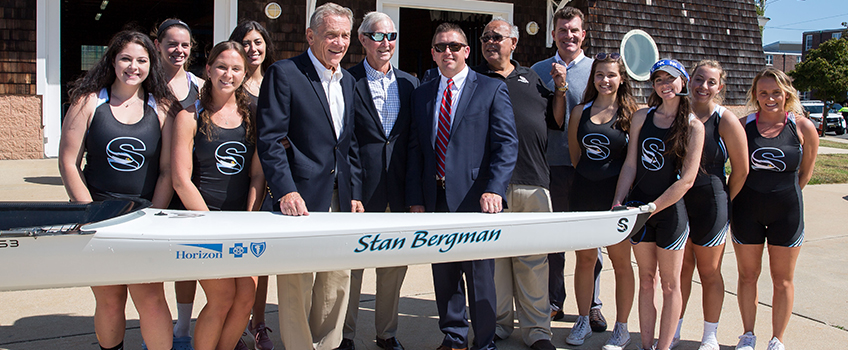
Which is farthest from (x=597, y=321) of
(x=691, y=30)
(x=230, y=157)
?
(x=691, y=30)

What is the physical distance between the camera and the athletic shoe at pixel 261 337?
10.9 ft

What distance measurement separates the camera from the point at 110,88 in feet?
9.02

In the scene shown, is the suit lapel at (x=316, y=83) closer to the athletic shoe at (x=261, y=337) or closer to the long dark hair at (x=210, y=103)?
the long dark hair at (x=210, y=103)

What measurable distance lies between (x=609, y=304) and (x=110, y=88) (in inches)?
126

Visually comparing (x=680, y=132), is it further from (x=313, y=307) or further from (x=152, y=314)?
(x=152, y=314)

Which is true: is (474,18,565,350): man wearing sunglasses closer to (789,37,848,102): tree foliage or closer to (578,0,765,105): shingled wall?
(578,0,765,105): shingled wall

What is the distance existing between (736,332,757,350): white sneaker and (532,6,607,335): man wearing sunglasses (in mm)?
716

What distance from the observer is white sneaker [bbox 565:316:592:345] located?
11.3 ft

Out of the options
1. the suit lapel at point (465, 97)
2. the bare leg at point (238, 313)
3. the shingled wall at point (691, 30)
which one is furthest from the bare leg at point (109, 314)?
the shingled wall at point (691, 30)

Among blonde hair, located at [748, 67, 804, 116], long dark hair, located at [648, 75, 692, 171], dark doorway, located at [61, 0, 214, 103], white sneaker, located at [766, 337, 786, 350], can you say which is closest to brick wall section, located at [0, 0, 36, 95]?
dark doorway, located at [61, 0, 214, 103]

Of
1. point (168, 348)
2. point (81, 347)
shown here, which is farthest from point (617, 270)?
point (81, 347)

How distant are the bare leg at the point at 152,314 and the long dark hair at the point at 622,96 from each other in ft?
7.92

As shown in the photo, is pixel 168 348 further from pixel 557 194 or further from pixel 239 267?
pixel 557 194

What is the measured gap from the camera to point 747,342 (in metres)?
3.29
